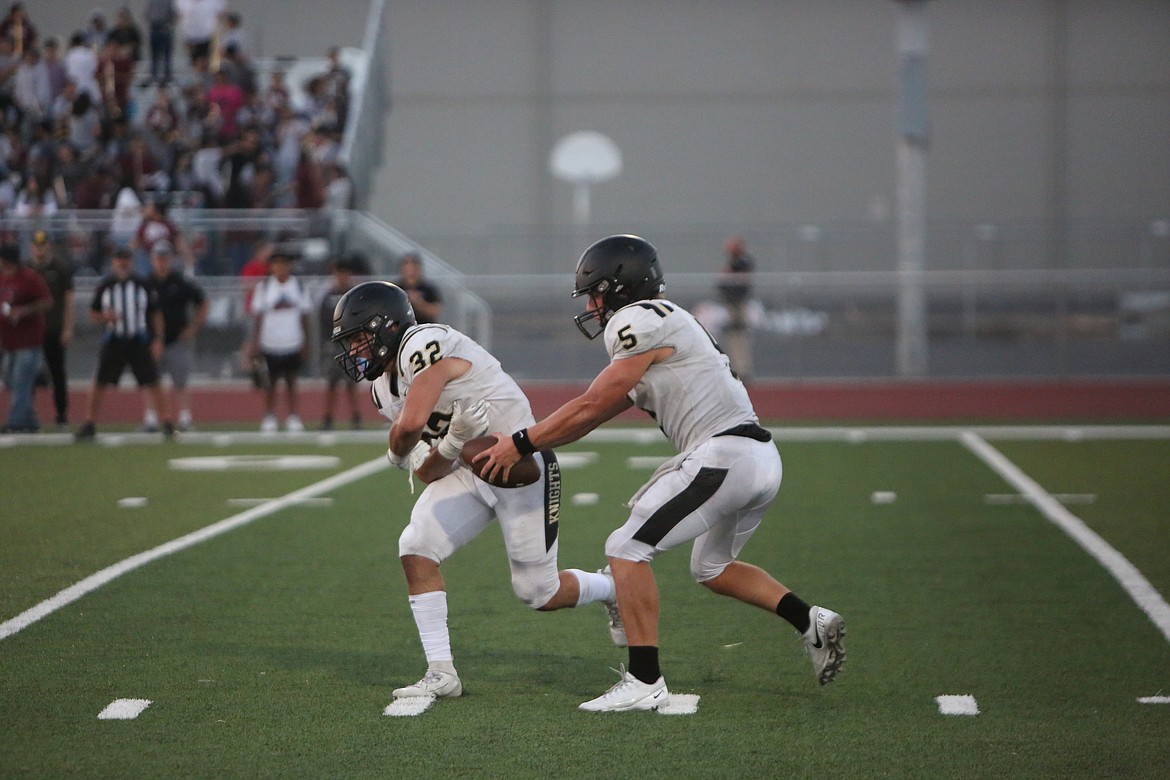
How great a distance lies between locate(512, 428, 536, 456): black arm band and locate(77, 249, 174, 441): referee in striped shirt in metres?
10.3

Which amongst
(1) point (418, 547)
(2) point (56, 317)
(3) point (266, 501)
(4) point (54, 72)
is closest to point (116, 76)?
(4) point (54, 72)

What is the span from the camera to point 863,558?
27.7 feet

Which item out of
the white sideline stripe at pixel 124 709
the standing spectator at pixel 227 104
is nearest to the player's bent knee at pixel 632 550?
the white sideline stripe at pixel 124 709

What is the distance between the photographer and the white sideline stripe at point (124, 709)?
16.8 feet

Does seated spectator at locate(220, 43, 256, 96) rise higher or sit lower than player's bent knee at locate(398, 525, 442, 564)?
higher

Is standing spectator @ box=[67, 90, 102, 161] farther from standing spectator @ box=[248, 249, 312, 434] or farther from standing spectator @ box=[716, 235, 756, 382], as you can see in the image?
standing spectator @ box=[716, 235, 756, 382]

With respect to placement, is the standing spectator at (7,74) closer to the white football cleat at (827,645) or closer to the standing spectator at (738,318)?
the standing spectator at (738,318)

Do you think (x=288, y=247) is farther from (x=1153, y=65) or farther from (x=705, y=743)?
(x=1153, y=65)

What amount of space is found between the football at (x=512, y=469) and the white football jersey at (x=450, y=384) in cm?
23

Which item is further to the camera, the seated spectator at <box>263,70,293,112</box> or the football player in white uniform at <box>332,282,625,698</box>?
the seated spectator at <box>263,70,293,112</box>

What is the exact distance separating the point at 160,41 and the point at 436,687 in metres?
22.7

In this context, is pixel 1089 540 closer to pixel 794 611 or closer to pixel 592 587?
pixel 794 611

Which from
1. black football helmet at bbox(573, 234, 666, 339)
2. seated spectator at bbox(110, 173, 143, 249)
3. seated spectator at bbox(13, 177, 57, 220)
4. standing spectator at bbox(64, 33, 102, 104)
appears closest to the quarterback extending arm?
black football helmet at bbox(573, 234, 666, 339)

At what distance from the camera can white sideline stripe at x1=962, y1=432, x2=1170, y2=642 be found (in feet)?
23.0
